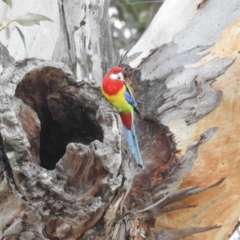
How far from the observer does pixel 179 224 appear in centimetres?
136

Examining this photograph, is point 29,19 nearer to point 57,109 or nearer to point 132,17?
point 57,109

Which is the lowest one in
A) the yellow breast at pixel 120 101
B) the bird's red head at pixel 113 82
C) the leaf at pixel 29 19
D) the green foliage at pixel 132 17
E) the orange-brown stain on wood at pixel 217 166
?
the orange-brown stain on wood at pixel 217 166

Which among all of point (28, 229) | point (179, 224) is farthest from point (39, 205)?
point (179, 224)

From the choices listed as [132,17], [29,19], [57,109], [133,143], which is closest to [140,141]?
[133,143]

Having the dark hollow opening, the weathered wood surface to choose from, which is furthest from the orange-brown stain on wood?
the dark hollow opening

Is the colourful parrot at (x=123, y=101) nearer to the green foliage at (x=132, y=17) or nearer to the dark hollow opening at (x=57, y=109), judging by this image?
the dark hollow opening at (x=57, y=109)

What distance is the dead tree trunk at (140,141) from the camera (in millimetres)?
1070

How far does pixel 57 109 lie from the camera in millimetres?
1354

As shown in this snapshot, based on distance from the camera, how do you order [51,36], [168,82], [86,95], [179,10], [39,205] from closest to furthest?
1. [39,205]
2. [86,95]
3. [168,82]
4. [179,10]
5. [51,36]

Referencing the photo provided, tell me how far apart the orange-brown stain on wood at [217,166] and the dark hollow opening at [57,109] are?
23 centimetres

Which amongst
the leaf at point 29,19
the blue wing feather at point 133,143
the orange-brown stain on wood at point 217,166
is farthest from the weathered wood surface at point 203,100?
the leaf at point 29,19

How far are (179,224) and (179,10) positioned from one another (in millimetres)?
617

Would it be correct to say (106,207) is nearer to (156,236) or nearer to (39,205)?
(39,205)

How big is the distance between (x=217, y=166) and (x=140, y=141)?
0.20 metres
